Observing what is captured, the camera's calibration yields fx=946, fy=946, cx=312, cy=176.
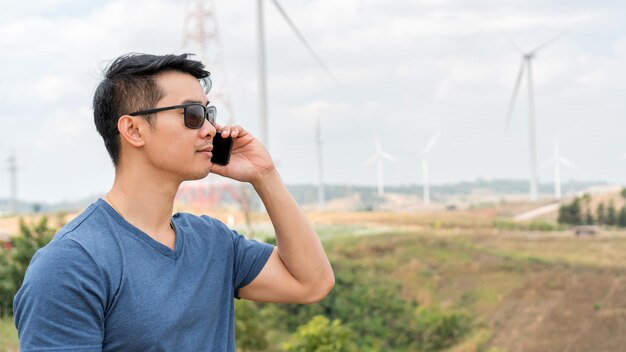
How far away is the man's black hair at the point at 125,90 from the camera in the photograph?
284 cm

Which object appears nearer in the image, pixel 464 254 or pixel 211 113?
pixel 211 113

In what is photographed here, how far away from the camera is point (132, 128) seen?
9.29 feet

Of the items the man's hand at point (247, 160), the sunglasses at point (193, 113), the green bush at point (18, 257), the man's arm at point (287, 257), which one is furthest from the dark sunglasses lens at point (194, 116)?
the green bush at point (18, 257)

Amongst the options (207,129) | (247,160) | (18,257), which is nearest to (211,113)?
(207,129)

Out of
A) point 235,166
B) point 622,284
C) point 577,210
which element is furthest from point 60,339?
point 577,210

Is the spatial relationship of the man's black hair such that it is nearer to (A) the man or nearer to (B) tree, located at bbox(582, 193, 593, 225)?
(A) the man

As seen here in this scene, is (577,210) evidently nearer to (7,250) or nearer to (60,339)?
(7,250)

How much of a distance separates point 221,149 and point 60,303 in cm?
86

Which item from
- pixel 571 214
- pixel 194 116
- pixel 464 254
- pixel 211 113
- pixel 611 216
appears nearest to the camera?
pixel 194 116

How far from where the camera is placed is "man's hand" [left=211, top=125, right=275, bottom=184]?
3.21 metres

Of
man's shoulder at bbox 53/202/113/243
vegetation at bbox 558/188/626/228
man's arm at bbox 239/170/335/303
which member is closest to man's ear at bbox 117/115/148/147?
man's shoulder at bbox 53/202/113/243

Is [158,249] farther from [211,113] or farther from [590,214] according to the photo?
[590,214]

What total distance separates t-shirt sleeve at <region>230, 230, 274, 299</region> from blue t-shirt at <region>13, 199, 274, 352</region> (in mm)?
80

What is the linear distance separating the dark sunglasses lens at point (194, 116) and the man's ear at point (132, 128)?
0.42ft
